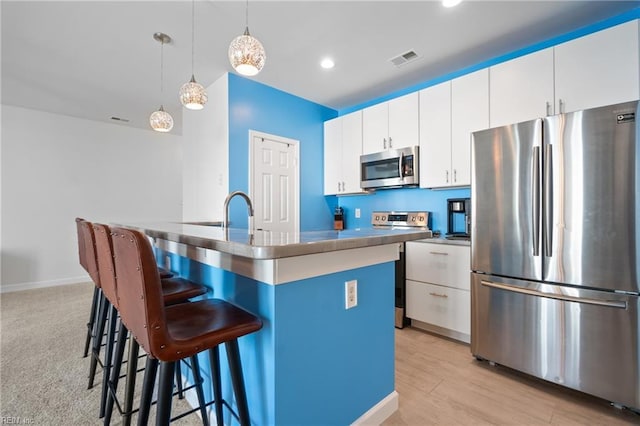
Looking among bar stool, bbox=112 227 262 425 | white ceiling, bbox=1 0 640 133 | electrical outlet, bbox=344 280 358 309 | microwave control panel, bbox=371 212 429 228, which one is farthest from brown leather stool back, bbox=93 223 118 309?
microwave control panel, bbox=371 212 429 228

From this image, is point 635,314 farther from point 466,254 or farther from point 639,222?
point 466,254

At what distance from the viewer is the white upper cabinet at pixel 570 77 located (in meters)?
1.99

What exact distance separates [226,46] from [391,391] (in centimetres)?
315

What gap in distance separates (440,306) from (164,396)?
2429 mm

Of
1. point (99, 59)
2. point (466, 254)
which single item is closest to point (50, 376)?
point (99, 59)

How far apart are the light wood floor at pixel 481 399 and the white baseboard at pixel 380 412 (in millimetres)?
39

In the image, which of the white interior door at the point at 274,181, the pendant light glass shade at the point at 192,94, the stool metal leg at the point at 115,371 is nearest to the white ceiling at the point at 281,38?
the pendant light glass shade at the point at 192,94

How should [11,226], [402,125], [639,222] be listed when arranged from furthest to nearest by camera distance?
1. [11,226]
2. [402,125]
3. [639,222]

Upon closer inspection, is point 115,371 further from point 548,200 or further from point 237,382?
point 548,200

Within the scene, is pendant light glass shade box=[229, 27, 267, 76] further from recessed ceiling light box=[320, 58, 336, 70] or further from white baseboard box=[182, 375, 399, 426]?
white baseboard box=[182, 375, 399, 426]

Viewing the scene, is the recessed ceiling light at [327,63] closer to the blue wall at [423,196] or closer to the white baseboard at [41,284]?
the blue wall at [423,196]

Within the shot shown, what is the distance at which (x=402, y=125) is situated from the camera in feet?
10.9

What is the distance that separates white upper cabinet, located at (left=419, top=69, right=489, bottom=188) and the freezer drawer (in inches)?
45.8

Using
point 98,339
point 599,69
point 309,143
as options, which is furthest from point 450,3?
point 98,339
